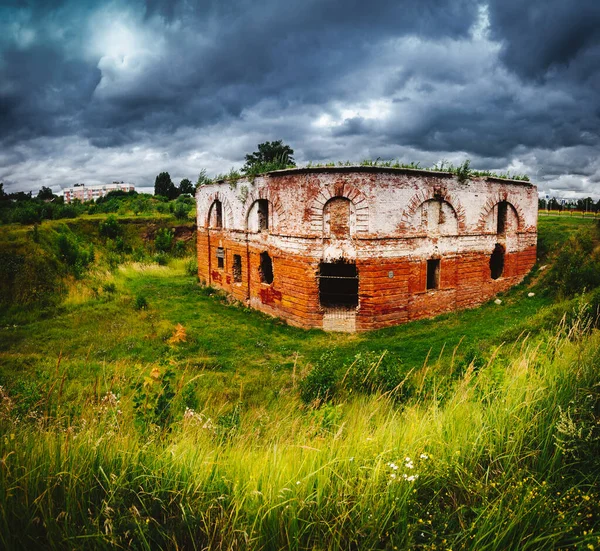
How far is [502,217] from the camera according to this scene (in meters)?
17.4

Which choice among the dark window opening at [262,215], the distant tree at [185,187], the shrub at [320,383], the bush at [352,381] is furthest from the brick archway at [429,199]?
the distant tree at [185,187]

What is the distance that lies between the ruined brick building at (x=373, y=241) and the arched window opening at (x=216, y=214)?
1.91 meters

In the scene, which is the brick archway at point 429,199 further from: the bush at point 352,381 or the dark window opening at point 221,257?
the dark window opening at point 221,257

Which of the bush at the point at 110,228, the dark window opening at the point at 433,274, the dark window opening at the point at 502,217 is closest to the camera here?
the dark window opening at the point at 433,274

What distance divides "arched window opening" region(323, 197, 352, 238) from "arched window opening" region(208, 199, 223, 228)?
751 centimetres

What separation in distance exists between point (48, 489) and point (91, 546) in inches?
17.0

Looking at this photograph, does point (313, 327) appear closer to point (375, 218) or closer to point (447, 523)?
point (375, 218)

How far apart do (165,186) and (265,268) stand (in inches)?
1738

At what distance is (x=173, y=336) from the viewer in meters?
12.9

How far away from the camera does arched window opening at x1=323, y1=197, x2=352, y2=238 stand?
45.0ft

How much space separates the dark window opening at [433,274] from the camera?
15258mm

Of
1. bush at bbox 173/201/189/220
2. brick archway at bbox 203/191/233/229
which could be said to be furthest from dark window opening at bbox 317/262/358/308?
bush at bbox 173/201/189/220

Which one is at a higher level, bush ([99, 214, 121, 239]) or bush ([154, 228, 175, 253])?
bush ([99, 214, 121, 239])

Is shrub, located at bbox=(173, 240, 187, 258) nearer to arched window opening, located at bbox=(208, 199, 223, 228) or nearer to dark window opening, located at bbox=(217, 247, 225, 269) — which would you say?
arched window opening, located at bbox=(208, 199, 223, 228)
